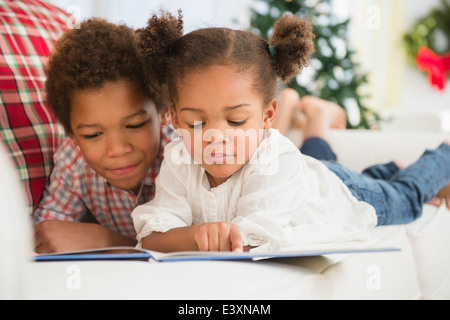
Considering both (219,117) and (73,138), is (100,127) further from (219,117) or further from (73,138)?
(219,117)

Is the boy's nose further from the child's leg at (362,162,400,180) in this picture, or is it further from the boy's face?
the child's leg at (362,162,400,180)

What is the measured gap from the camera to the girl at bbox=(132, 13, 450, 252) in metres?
0.96

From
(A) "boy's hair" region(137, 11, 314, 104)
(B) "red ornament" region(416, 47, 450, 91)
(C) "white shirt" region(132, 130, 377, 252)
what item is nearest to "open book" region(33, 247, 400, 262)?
(C) "white shirt" region(132, 130, 377, 252)

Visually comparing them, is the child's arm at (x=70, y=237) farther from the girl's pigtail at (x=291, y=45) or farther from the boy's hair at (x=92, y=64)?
the girl's pigtail at (x=291, y=45)

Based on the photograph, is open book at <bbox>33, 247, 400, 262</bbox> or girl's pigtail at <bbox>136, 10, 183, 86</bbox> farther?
girl's pigtail at <bbox>136, 10, 183, 86</bbox>

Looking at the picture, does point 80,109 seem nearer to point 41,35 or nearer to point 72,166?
point 72,166

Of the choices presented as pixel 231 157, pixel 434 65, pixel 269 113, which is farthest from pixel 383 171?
pixel 434 65

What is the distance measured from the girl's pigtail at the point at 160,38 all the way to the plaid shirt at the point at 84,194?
0.25m

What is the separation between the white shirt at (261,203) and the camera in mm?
939

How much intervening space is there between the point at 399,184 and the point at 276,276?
0.74 m

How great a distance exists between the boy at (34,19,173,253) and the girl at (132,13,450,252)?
9 cm

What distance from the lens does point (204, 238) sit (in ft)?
2.88

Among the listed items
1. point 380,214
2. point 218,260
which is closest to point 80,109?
point 218,260

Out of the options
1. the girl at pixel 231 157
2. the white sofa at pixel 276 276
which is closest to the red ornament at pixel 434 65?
the white sofa at pixel 276 276
